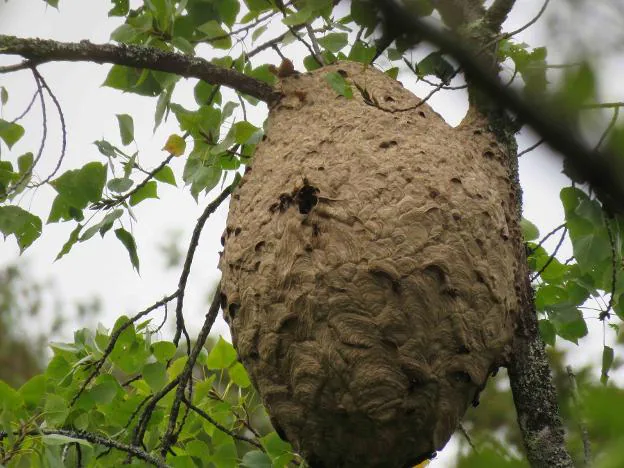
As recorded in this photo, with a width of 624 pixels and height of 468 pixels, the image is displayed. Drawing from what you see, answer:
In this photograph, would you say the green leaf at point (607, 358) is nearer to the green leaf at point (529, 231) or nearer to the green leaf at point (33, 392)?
the green leaf at point (529, 231)

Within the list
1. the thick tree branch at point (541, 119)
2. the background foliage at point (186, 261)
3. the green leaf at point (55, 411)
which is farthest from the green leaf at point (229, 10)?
the thick tree branch at point (541, 119)

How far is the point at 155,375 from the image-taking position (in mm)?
2301

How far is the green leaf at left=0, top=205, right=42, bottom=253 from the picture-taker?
1.98 metres

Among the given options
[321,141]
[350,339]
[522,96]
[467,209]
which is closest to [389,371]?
[350,339]

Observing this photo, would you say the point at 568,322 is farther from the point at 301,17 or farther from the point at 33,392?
the point at 33,392

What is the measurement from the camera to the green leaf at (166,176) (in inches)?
92.3

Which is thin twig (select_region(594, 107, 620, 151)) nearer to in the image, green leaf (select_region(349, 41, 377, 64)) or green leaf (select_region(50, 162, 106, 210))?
green leaf (select_region(50, 162, 106, 210))


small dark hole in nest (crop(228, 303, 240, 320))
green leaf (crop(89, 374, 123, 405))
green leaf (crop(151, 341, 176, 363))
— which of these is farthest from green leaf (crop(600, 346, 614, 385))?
green leaf (crop(89, 374, 123, 405))

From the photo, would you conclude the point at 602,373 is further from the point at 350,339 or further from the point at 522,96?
the point at 522,96

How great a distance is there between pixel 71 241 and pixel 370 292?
86 centimetres

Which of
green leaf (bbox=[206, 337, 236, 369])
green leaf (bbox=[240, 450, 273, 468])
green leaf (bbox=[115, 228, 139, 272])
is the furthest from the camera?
green leaf (bbox=[206, 337, 236, 369])

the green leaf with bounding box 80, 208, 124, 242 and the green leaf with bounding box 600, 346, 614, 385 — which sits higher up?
the green leaf with bounding box 80, 208, 124, 242

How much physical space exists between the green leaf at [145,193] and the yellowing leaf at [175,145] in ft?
0.37

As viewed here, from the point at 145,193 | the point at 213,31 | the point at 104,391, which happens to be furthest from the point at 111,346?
the point at 213,31
